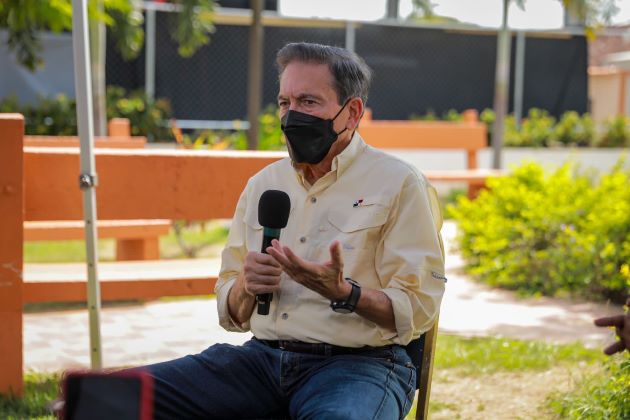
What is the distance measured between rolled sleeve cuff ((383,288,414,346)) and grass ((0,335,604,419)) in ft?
6.56

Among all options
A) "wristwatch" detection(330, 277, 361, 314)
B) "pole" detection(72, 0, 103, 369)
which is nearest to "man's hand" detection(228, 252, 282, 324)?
"wristwatch" detection(330, 277, 361, 314)

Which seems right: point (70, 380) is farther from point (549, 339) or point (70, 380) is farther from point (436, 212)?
point (549, 339)

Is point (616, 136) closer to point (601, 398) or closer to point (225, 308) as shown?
point (601, 398)

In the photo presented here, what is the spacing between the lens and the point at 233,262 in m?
3.39

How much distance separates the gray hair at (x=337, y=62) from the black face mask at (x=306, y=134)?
10cm

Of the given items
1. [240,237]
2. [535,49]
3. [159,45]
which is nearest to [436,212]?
[240,237]

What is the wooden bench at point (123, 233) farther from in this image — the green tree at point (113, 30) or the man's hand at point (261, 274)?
the man's hand at point (261, 274)

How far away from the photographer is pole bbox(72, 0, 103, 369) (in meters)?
4.52

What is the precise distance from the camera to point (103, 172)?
513 cm

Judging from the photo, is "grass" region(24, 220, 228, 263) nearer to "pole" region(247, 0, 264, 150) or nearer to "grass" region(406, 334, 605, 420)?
"pole" region(247, 0, 264, 150)

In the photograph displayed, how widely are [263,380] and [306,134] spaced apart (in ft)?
2.50

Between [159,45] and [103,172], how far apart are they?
12.8 m

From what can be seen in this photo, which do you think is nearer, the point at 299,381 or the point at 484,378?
the point at 299,381

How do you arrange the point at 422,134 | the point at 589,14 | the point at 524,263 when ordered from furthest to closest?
1. the point at 589,14
2. the point at 422,134
3. the point at 524,263
